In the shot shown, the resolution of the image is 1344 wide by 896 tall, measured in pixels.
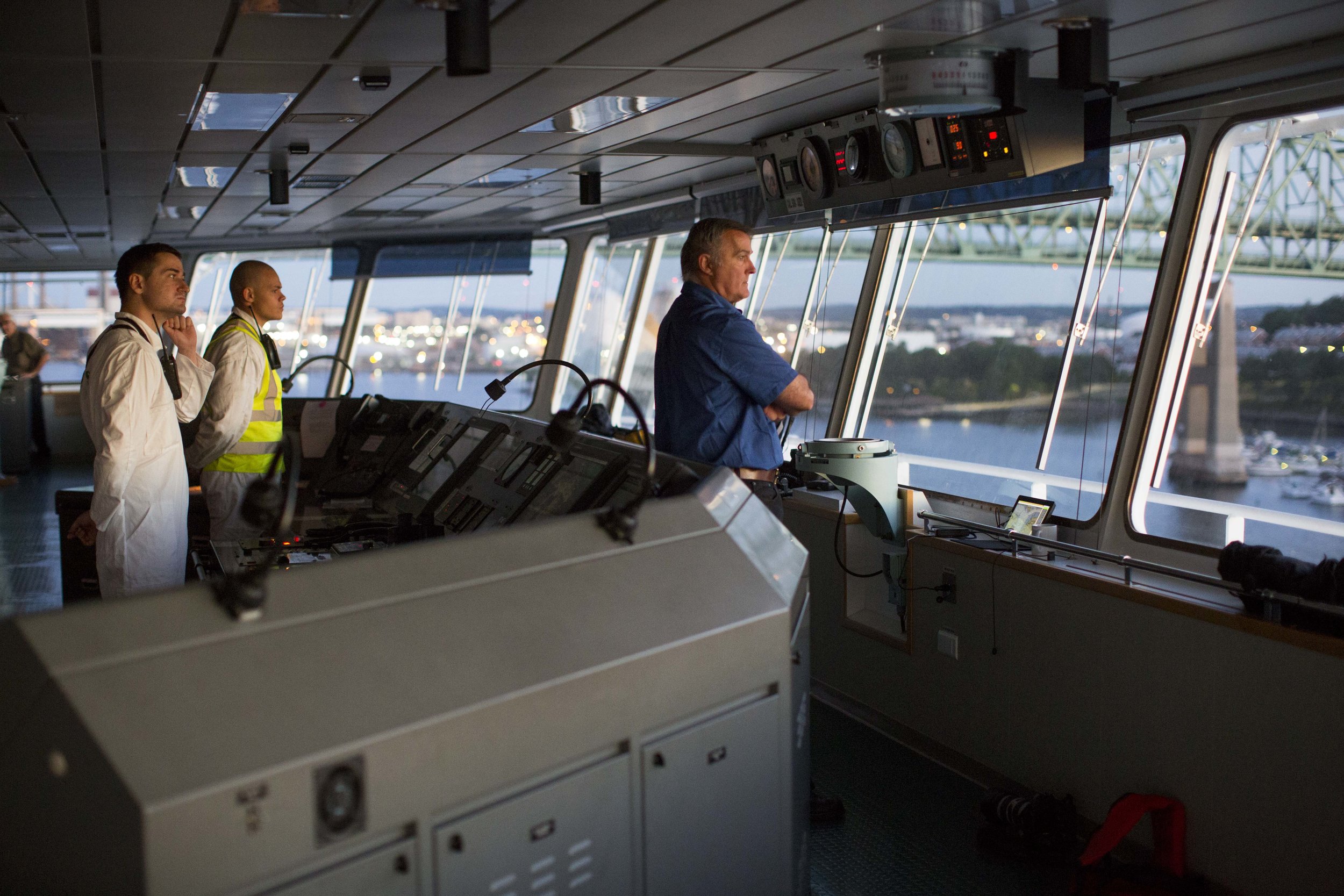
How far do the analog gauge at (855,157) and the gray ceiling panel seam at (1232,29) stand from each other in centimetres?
111

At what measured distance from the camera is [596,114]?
4.41 m

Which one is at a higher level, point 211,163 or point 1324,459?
point 211,163

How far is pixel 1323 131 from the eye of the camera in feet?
Result: 10.7

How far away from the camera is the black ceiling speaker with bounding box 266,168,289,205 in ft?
18.9

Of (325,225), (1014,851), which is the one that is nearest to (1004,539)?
(1014,851)

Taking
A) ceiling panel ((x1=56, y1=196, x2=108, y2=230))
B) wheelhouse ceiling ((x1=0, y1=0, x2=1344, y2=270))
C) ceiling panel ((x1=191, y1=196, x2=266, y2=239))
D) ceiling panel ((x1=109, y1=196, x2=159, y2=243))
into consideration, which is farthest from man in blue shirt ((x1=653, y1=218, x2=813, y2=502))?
ceiling panel ((x1=56, y1=196, x2=108, y2=230))

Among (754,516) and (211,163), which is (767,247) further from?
(754,516)

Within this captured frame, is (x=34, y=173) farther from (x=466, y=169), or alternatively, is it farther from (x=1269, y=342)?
(x=1269, y=342)

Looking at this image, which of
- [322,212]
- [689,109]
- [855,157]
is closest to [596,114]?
[689,109]

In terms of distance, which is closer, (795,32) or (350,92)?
(795,32)

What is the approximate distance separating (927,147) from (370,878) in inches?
128

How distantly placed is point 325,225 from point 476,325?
236 cm

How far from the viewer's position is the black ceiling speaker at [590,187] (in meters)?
5.97

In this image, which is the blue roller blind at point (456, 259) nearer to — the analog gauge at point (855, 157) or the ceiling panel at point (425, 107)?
the ceiling panel at point (425, 107)
